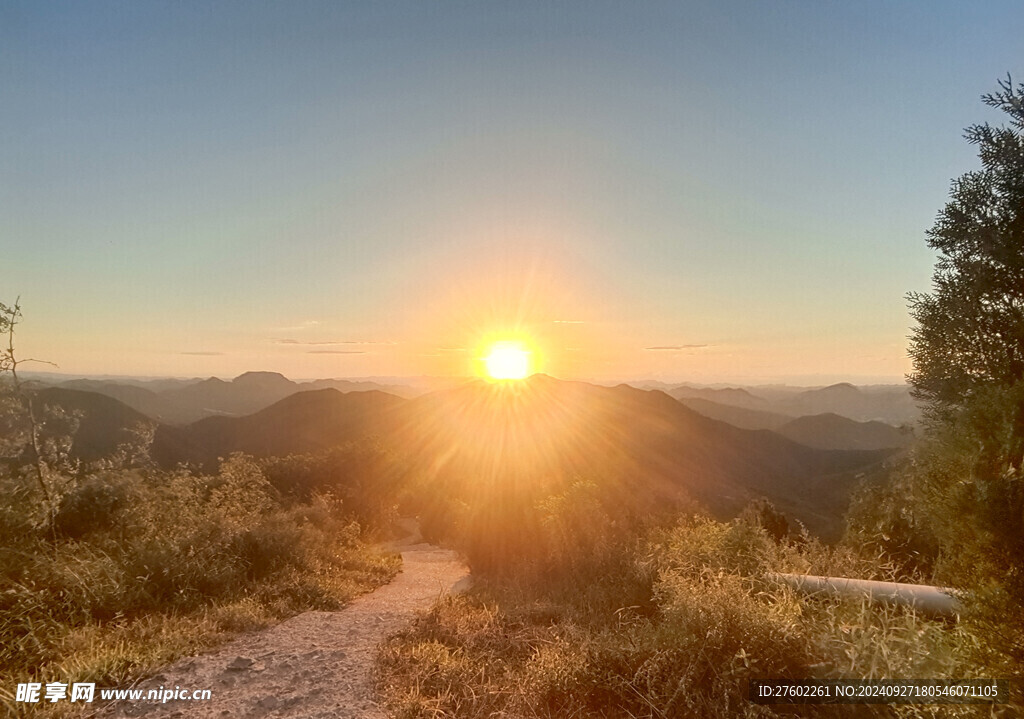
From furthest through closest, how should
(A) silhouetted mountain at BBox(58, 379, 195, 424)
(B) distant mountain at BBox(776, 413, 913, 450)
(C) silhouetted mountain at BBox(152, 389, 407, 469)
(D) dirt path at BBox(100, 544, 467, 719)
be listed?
(B) distant mountain at BBox(776, 413, 913, 450)
(A) silhouetted mountain at BBox(58, 379, 195, 424)
(C) silhouetted mountain at BBox(152, 389, 407, 469)
(D) dirt path at BBox(100, 544, 467, 719)

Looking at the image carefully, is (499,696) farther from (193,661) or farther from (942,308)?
(942,308)

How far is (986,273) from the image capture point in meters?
4.51

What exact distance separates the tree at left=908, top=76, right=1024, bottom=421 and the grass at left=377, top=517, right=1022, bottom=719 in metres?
2.20

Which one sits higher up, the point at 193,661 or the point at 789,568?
the point at 789,568

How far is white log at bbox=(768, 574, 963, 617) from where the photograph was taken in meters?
5.26

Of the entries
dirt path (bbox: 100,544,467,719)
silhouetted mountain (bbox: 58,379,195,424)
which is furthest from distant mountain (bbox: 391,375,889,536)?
silhouetted mountain (bbox: 58,379,195,424)

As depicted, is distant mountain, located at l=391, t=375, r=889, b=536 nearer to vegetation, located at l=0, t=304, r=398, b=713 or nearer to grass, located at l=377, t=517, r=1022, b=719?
grass, located at l=377, t=517, r=1022, b=719

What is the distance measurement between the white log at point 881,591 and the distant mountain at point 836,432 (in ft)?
282

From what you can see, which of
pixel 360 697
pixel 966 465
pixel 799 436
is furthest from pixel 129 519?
pixel 799 436

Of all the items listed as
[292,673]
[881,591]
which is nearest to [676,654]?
[881,591]

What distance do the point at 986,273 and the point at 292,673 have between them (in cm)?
788

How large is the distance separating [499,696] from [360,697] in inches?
55.3

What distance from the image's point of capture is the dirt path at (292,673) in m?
4.91

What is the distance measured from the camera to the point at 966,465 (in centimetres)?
366
